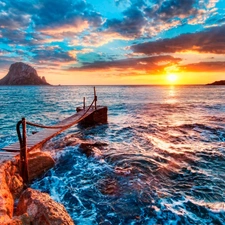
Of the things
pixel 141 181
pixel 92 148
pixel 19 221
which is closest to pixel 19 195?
pixel 19 221

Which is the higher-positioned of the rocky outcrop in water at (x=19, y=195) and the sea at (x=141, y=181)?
the rocky outcrop in water at (x=19, y=195)

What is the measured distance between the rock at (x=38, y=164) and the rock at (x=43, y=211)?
309 centimetres

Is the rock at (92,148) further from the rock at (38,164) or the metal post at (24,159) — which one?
the metal post at (24,159)

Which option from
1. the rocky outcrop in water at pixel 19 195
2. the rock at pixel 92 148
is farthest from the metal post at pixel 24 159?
the rock at pixel 92 148

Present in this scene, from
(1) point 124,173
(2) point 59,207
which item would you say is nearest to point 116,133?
(1) point 124,173

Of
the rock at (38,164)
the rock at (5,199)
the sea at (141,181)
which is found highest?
the rock at (5,199)

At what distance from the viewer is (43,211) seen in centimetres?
385

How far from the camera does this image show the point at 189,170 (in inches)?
319

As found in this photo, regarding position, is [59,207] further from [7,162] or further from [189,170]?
[189,170]

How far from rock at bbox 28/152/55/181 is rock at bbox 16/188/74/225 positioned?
122 inches

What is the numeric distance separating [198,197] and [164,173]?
1824mm

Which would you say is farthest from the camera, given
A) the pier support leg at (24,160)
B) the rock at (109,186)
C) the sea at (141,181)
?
the pier support leg at (24,160)

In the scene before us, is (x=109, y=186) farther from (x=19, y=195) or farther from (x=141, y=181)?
(x=19, y=195)

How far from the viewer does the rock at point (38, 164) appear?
7411mm
